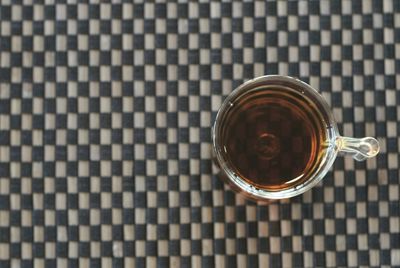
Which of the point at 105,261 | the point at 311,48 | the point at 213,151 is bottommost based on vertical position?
the point at 105,261

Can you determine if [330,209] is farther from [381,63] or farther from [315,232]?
[381,63]

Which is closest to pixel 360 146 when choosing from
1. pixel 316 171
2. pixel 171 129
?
pixel 316 171

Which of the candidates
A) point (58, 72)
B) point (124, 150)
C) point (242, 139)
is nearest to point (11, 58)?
point (58, 72)
